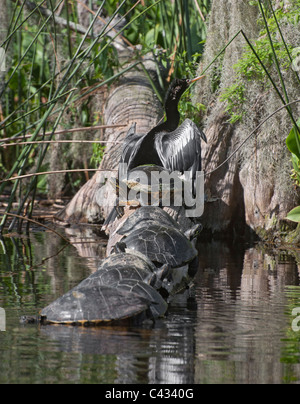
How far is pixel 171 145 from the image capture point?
5.80m

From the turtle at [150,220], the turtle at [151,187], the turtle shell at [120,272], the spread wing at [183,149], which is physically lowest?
the turtle shell at [120,272]

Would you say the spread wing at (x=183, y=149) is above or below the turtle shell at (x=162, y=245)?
above

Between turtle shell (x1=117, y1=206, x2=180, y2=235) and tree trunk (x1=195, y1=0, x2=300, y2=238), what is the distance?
1.64 m

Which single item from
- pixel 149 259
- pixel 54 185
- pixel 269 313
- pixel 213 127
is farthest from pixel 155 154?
pixel 54 185

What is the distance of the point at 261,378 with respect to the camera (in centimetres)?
266

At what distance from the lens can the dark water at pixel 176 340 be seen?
2.67 m

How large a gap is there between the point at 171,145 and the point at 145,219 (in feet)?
3.49

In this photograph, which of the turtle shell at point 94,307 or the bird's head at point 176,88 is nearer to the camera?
the turtle shell at point 94,307

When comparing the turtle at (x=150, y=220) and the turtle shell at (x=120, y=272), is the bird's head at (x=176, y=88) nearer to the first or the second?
the turtle at (x=150, y=220)

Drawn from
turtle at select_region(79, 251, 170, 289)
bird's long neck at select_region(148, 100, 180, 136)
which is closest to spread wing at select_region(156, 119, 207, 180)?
bird's long neck at select_region(148, 100, 180, 136)

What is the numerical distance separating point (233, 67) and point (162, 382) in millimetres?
4104

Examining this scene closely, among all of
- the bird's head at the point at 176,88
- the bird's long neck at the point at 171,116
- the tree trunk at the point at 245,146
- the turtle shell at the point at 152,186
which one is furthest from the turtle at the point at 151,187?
the tree trunk at the point at 245,146

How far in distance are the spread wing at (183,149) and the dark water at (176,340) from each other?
1142 millimetres

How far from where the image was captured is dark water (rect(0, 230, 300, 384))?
267cm
